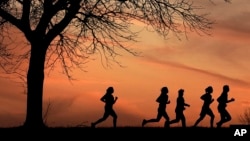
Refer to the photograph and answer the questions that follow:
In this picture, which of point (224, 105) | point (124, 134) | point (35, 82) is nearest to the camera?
point (124, 134)

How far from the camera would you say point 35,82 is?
28.2m

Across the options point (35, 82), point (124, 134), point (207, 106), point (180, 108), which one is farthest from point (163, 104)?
point (35, 82)

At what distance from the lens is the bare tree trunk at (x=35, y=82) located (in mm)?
28125

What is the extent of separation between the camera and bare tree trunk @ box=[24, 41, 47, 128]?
92.3 feet

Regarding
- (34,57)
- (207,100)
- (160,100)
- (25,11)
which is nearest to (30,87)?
(34,57)

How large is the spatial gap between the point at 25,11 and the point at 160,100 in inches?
287

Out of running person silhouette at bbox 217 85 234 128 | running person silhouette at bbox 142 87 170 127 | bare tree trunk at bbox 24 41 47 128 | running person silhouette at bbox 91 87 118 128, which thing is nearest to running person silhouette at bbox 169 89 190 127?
running person silhouette at bbox 142 87 170 127

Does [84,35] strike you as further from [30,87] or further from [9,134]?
[9,134]

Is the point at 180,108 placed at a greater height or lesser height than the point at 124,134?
greater

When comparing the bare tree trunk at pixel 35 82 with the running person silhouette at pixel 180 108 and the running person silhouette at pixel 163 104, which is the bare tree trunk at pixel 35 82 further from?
the running person silhouette at pixel 180 108

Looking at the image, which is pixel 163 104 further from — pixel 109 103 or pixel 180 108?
pixel 109 103

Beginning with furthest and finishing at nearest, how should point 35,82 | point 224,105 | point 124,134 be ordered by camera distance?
point 35,82
point 224,105
point 124,134

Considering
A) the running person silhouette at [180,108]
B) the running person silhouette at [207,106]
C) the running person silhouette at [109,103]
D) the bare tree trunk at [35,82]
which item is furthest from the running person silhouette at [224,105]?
the bare tree trunk at [35,82]

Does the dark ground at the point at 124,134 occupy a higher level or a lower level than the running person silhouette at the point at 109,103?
lower
